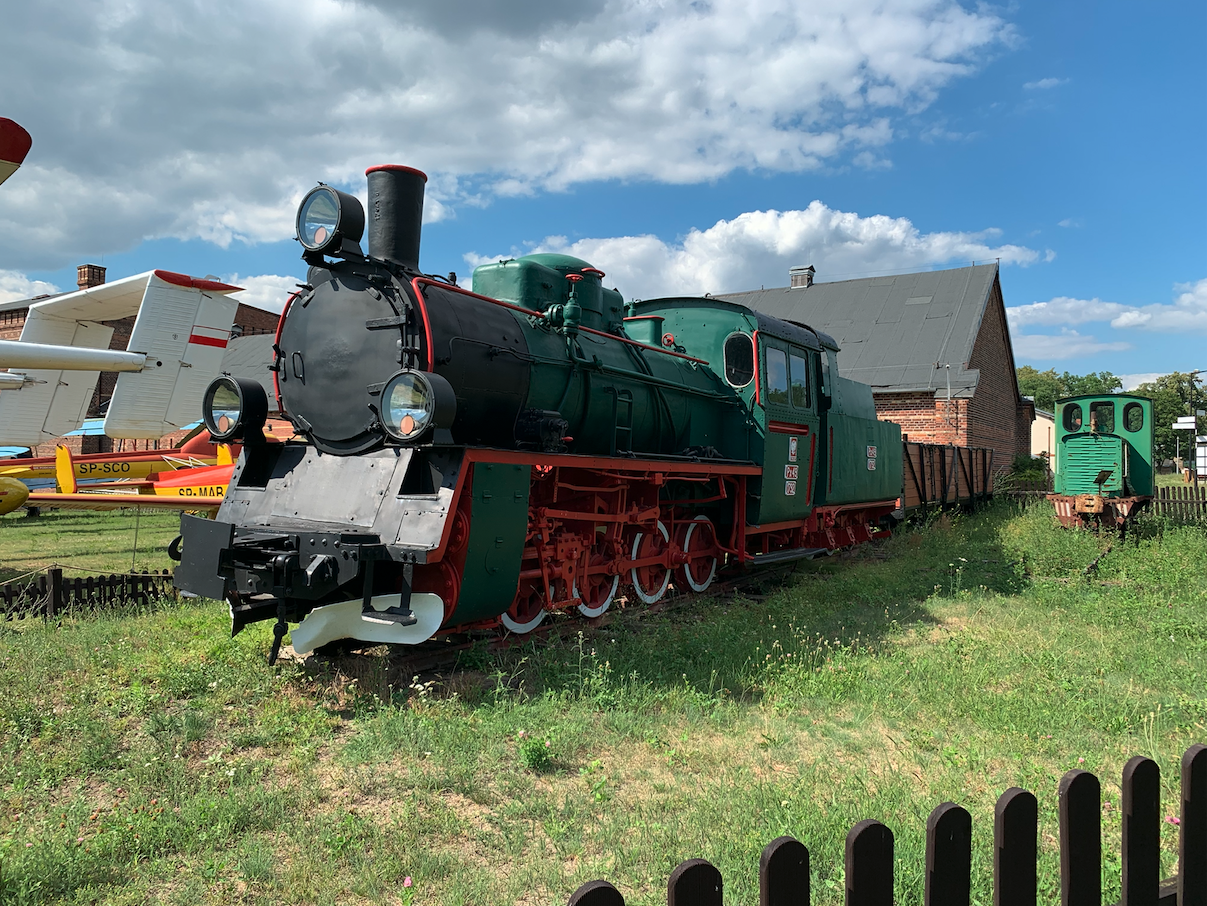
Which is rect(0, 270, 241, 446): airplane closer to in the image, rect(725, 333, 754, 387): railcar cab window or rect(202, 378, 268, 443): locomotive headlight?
rect(202, 378, 268, 443): locomotive headlight

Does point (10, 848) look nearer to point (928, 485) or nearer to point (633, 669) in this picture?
point (633, 669)

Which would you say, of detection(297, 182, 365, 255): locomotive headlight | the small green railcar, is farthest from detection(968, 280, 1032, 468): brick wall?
detection(297, 182, 365, 255): locomotive headlight

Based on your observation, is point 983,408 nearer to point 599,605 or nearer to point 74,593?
point 599,605

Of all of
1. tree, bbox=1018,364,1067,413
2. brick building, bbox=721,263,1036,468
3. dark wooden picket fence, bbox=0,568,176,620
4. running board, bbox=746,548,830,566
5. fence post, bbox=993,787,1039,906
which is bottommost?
dark wooden picket fence, bbox=0,568,176,620

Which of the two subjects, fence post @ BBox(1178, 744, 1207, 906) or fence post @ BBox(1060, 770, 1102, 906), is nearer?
fence post @ BBox(1060, 770, 1102, 906)

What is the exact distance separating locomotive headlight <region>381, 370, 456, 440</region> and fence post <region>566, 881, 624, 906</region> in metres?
3.73

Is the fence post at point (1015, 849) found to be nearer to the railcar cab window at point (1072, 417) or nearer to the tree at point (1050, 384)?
the railcar cab window at point (1072, 417)

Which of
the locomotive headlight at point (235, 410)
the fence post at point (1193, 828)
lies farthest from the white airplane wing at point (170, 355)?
the fence post at point (1193, 828)

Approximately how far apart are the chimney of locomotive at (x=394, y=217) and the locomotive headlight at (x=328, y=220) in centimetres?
23

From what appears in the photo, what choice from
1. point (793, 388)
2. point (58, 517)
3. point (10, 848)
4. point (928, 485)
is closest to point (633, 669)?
point (10, 848)

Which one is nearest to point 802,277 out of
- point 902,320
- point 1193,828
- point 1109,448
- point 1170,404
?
point 902,320

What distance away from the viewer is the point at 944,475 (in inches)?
689

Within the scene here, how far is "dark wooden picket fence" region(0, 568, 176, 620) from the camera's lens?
22.9ft

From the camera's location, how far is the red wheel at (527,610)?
244 inches
